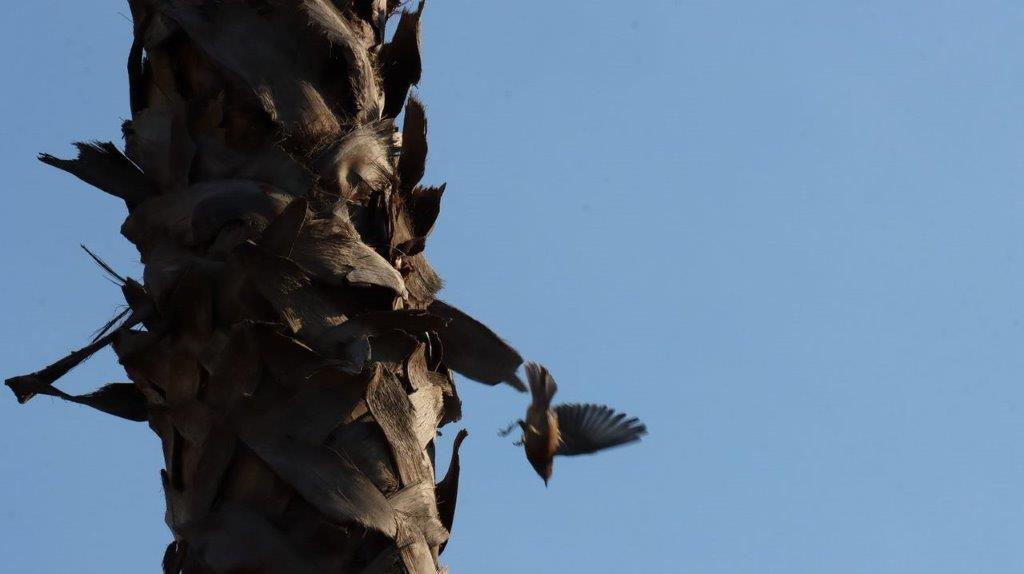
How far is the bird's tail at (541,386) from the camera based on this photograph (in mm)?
2539

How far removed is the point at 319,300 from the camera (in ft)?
7.39

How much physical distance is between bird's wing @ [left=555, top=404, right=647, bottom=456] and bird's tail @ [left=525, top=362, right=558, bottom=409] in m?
0.27

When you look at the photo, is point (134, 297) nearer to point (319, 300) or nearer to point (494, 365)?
point (319, 300)

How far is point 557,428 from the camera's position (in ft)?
9.50

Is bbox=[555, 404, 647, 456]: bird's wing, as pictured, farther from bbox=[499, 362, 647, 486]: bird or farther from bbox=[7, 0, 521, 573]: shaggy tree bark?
bbox=[7, 0, 521, 573]: shaggy tree bark

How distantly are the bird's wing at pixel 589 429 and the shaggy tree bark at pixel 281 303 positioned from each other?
56 centimetres

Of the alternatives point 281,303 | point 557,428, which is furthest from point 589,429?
point 281,303

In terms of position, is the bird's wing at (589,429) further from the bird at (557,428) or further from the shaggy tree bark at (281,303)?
the shaggy tree bark at (281,303)

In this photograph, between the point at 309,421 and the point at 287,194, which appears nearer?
the point at 309,421

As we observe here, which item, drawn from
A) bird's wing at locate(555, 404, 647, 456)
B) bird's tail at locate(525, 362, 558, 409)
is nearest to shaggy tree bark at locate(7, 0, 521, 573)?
bird's tail at locate(525, 362, 558, 409)

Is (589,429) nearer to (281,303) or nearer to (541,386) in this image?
(541,386)

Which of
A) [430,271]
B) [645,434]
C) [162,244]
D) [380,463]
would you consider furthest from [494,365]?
[645,434]

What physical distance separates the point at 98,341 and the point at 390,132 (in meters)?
0.57

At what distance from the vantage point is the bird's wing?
9.88ft
